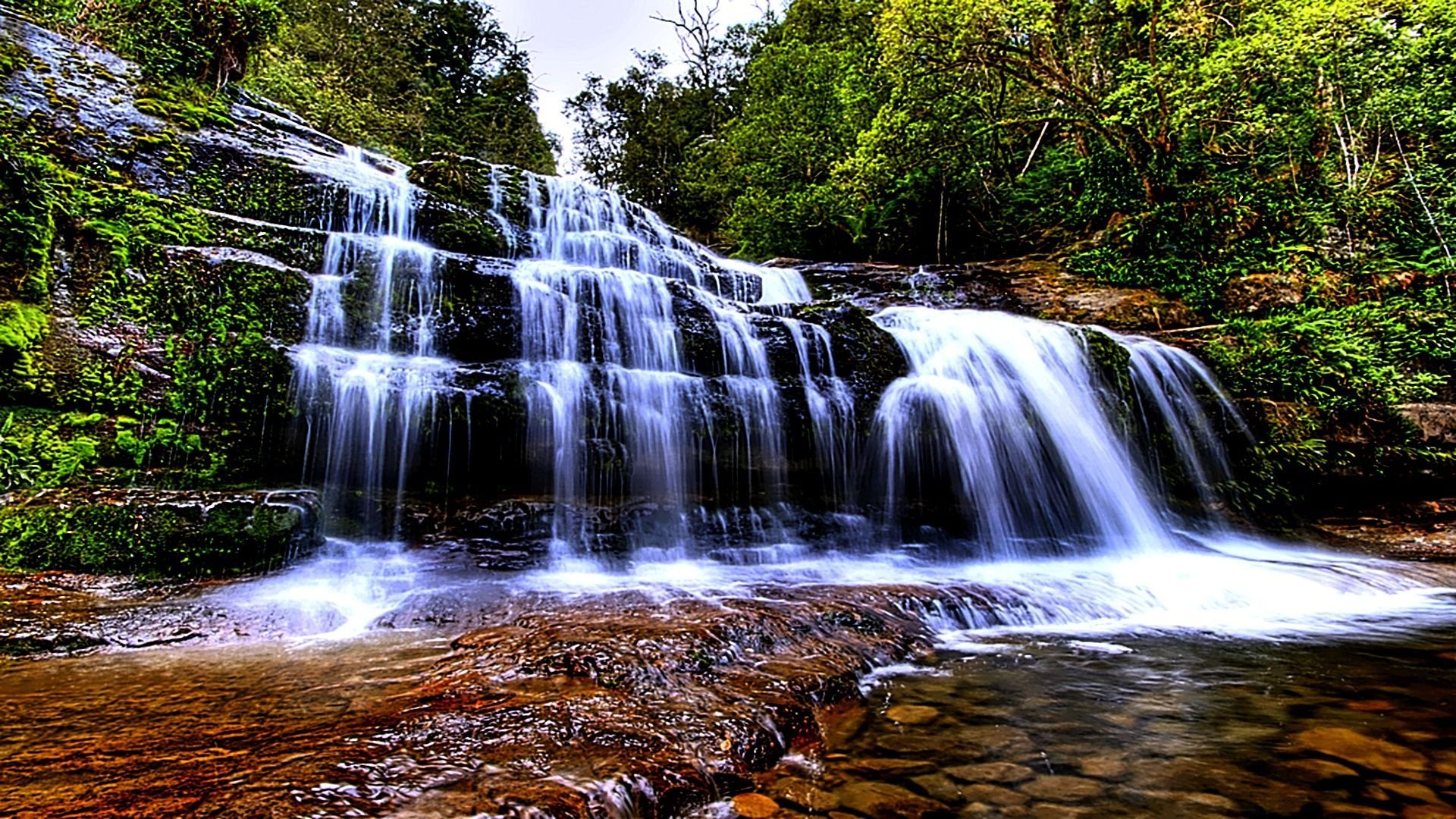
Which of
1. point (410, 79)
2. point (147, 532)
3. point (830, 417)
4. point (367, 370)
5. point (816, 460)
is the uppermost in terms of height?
point (410, 79)

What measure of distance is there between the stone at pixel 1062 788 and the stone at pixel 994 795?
0.14 feet

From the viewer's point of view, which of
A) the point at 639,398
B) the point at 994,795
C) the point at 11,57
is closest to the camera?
the point at 994,795

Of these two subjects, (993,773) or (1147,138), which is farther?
(1147,138)

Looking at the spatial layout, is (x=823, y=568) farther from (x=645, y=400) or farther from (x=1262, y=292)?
(x=1262, y=292)

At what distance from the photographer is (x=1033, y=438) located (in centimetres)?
662

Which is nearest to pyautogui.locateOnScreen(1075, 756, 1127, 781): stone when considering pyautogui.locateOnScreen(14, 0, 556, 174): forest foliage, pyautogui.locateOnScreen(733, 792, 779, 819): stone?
pyautogui.locateOnScreen(733, 792, 779, 819): stone

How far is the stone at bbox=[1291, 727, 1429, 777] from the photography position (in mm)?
1961

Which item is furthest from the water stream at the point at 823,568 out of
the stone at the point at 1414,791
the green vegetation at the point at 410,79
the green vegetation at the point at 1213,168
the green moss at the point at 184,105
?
the green vegetation at the point at 410,79

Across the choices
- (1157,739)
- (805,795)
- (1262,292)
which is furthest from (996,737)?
(1262,292)

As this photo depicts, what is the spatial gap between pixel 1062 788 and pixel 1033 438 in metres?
5.34

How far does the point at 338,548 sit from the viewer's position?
433 cm

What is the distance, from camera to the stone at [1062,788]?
181 cm

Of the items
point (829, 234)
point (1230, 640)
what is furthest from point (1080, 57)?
point (1230, 640)

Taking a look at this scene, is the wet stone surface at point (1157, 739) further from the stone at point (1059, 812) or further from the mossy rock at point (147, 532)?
the mossy rock at point (147, 532)
